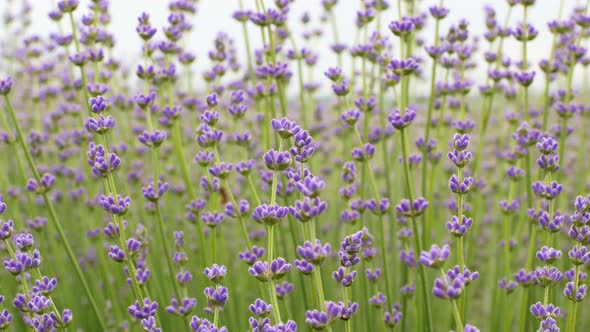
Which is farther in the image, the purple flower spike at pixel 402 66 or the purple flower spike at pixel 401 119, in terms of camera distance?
the purple flower spike at pixel 402 66

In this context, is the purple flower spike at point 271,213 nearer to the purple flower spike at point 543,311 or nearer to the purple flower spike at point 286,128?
the purple flower spike at point 286,128

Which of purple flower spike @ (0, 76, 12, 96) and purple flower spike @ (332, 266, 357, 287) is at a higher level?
purple flower spike @ (0, 76, 12, 96)

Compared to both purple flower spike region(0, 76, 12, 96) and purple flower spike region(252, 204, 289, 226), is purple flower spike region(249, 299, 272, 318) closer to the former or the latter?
purple flower spike region(252, 204, 289, 226)

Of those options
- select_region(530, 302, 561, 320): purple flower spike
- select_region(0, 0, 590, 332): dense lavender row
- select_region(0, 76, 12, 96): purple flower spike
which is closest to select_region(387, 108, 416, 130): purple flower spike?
select_region(0, 0, 590, 332): dense lavender row

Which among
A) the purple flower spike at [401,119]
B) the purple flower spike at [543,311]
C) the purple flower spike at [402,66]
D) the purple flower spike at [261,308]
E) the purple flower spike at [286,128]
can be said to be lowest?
the purple flower spike at [543,311]

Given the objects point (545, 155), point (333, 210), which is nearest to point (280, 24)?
point (545, 155)

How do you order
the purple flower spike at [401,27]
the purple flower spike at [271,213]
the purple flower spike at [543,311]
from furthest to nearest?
the purple flower spike at [401,27], the purple flower spike at [543,311], the purple flower spike at [271,213]

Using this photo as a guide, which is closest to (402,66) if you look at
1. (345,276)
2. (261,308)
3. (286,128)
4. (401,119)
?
(401,119)

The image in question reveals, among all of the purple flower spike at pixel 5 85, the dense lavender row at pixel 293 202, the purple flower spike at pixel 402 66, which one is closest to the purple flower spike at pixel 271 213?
the dense lavender row at pixel 293 202
